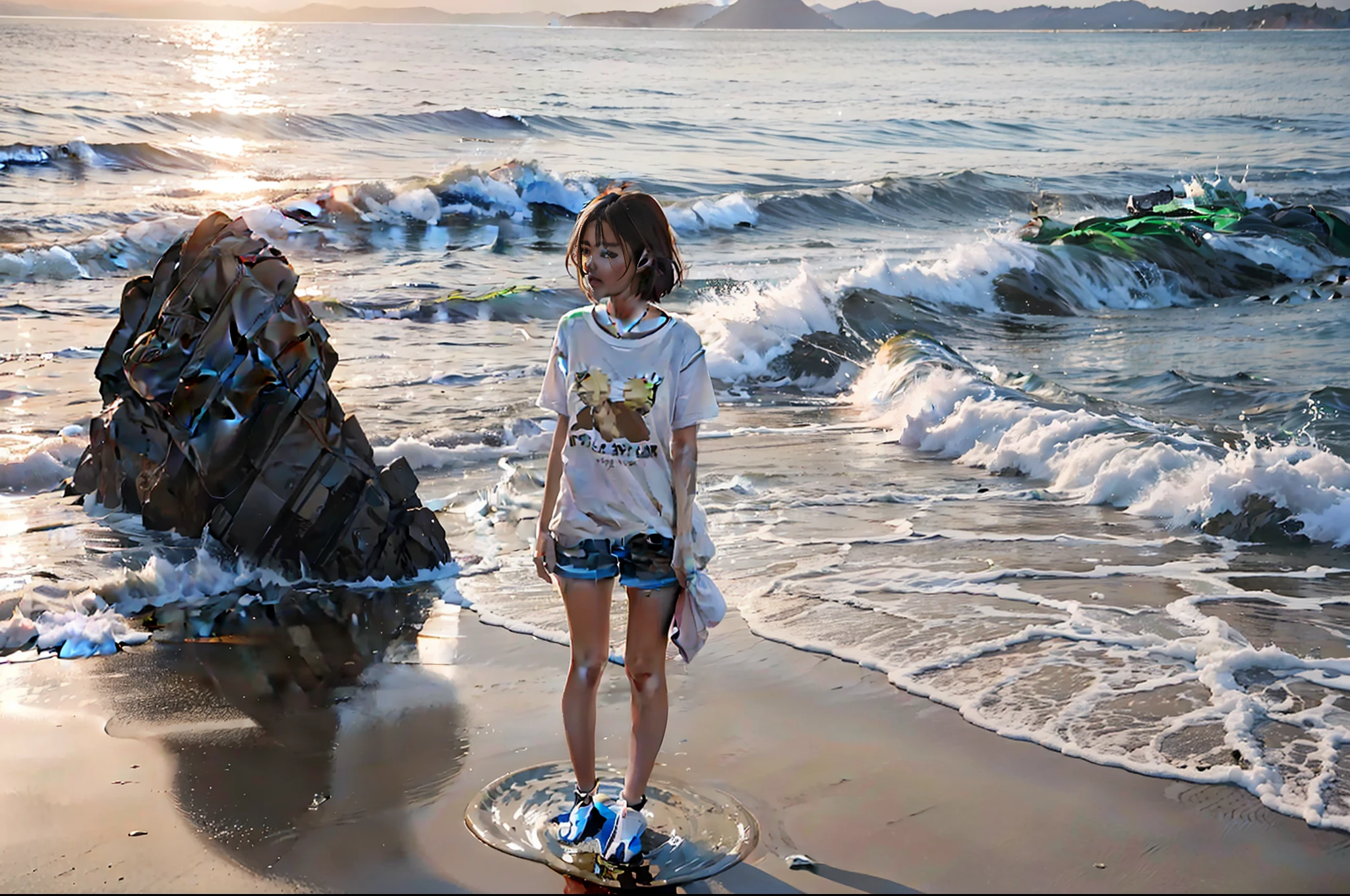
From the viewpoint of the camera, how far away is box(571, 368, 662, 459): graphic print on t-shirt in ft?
10.4

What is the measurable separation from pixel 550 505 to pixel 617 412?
0.34 m

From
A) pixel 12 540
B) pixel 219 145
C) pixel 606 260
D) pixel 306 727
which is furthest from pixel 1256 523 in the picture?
pixel 219 145

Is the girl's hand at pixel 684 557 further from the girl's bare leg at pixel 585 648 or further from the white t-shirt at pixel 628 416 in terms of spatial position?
the girl's bare leg at pixel 585 648

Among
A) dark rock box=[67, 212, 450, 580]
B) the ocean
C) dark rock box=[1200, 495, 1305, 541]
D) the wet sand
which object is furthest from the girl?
dark rock box=[1200, 495, 1305, 541]

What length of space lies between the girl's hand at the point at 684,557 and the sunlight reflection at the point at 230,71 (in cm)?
3595

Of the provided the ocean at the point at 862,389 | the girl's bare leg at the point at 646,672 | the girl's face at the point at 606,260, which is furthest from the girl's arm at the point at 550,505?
the ocean at the point at 862,389

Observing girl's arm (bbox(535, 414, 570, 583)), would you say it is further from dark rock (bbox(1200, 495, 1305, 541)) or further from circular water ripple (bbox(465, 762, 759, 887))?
dark rock (bbox(1200, 495, 1305, 541))

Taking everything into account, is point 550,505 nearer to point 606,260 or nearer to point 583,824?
point 606,260

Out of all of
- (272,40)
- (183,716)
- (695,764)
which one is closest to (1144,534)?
(695,764)

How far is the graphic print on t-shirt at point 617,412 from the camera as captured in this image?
318 centimetres

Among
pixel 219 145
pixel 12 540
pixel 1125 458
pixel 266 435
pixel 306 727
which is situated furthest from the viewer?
pixel 219 145

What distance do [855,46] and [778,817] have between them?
441 ft

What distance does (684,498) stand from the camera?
318 cm

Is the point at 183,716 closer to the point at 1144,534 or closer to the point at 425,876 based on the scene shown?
the point at 425,876
